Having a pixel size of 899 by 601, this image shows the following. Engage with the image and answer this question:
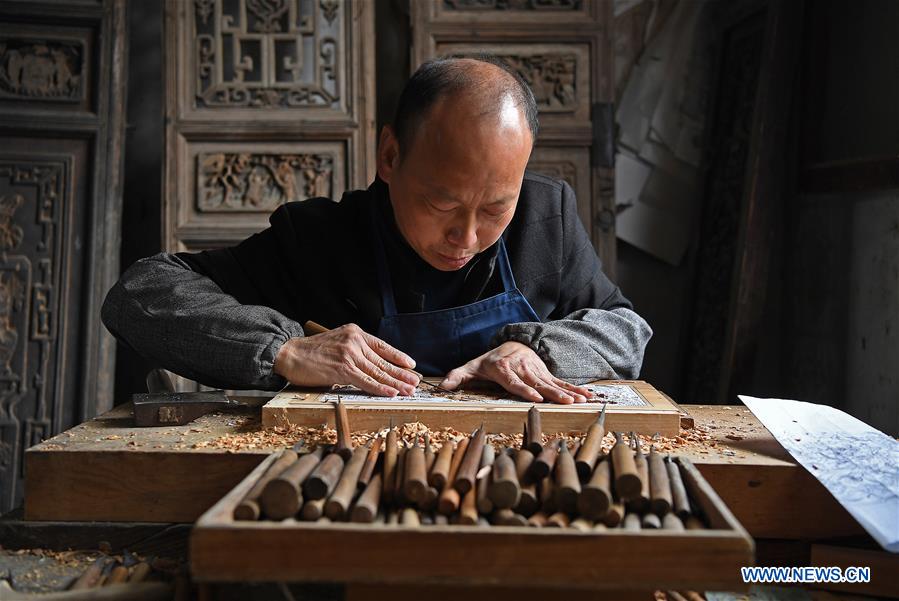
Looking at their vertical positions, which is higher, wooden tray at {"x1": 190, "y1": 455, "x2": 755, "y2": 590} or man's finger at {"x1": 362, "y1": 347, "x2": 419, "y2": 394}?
man's finger at {"x1": 362, "y1": 347, "x2": 419, "y2": 394}

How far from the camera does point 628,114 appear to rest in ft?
14.0

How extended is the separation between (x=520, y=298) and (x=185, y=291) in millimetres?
900

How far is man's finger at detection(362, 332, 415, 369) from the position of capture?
199 cm

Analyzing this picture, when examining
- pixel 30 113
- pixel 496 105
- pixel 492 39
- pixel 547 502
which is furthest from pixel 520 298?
pixel 30 113

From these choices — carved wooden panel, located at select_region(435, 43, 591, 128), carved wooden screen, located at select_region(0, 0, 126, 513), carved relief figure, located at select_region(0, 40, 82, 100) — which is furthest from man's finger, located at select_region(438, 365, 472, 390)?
carved relief figure, located at select_region(0, 40, 82, 100)

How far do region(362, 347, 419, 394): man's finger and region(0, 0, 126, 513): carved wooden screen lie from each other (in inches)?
86.0

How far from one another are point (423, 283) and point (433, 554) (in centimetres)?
134

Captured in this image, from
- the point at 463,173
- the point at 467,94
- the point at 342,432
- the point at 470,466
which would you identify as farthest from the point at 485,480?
the point at 467,94

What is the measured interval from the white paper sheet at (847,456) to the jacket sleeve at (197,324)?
1.13 meters

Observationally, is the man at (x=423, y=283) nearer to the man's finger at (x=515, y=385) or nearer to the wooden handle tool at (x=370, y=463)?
the man's finger at (x=515, y=385)

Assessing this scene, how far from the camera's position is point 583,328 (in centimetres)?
219

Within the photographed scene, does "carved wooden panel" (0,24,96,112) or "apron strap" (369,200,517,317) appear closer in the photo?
"apron strap" (369,200,517,317)

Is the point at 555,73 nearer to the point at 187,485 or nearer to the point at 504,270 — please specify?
the point at 504,270

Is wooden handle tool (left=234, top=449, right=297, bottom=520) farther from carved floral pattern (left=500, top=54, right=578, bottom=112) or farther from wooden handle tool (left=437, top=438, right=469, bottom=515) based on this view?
carved floral pattern (left=500, top=54, right=578, bottom=112)
